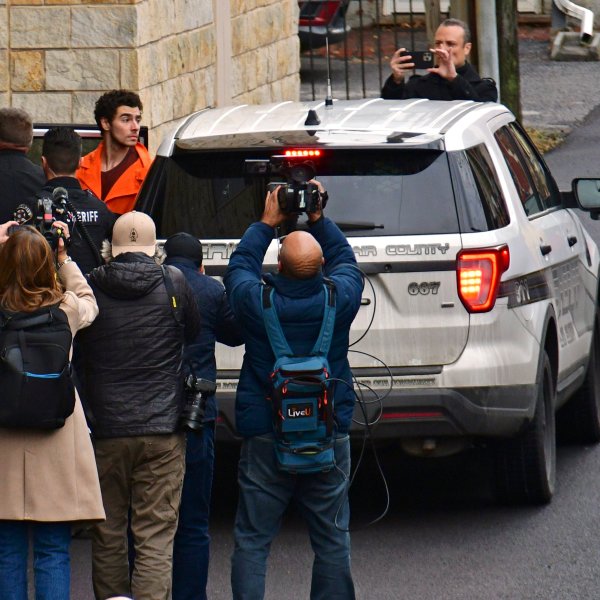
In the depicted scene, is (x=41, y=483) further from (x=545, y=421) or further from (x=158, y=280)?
(x=545, y=421)

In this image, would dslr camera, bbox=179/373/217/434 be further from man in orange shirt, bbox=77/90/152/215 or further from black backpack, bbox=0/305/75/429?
man in orange shirt, bbox=77/90/152/215

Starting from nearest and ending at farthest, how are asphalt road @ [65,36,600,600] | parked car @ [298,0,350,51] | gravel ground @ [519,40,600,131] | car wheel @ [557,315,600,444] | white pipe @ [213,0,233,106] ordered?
asphalt road @ [65,36,600,600] → car wheel @ [557,315,600,444] → white pipe @ [213,0,233,106] → gravel ground @ [519,40,600,131] → parked car @ [298,0,350,51]

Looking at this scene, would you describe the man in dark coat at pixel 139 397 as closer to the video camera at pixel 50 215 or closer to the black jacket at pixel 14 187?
the video camera at pixel 50 215

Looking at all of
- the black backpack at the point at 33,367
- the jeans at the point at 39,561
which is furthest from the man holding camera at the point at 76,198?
the jeans at the point at 39,561

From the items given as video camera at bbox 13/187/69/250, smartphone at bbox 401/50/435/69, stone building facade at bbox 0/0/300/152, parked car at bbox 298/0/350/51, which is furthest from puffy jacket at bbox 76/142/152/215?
parked car at bbox 298/0/350/51

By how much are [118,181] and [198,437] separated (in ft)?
8.08

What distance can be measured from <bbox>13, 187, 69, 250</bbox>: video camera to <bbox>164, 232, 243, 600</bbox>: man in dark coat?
1.53ft

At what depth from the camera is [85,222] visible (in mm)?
7145

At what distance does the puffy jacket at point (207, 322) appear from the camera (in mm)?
6367

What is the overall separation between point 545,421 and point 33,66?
21.3 ft

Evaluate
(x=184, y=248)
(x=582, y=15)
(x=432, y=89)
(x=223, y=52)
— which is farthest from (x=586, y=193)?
(x=582, y=15)

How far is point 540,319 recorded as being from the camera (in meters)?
7.64

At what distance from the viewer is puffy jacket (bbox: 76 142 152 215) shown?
8.48 metres

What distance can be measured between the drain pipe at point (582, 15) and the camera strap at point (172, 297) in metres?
21.2
